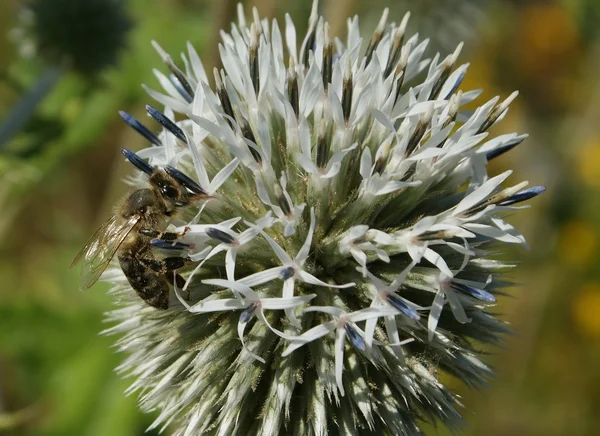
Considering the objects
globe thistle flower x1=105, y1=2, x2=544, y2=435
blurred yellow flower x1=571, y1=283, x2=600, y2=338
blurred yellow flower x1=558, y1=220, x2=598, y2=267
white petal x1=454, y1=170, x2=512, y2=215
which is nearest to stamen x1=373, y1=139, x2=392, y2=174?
globe thistle flower x1=105, y1=2, x2=544, y2=435

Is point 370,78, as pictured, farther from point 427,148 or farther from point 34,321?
point 34,321

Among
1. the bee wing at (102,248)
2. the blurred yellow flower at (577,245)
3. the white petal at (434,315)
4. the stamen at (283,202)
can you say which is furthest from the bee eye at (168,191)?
the blurred yellow flower at (577,245)

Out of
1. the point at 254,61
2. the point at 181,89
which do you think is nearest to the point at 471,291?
the point at 254,61

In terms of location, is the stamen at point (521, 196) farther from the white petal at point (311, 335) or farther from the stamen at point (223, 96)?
the stamen at point (223, 96)

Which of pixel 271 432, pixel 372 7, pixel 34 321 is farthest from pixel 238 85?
pixel 372 7

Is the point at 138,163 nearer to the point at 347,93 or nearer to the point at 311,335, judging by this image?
the point at 347,93

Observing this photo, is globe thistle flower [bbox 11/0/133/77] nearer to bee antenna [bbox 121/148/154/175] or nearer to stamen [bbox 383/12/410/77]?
bee antenna [bbox 121/148/154/175]
